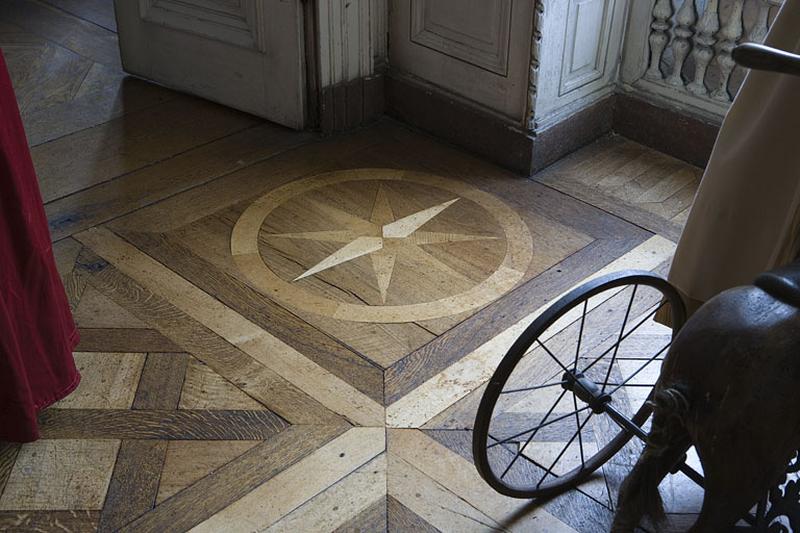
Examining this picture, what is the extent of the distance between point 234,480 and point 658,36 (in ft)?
5.85

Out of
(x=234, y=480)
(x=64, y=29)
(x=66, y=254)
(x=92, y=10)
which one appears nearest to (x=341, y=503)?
(x=234, y=480)

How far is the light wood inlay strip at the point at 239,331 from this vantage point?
1.91 meters

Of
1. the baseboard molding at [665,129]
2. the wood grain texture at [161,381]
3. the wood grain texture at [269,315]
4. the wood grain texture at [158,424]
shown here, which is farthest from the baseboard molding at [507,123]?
the wood grain texture at [158,424]

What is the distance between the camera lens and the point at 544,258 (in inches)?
93.0

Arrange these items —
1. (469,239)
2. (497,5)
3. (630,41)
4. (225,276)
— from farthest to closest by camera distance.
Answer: (630,41) < (497,5) < (469,239) < (225,276)

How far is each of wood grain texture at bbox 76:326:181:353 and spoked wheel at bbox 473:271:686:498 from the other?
718 mm

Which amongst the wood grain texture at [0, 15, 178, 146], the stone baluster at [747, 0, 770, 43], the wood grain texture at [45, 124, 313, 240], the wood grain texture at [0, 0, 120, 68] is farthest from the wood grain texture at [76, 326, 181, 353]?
the stone baluster at [747, 0, 770, 43]

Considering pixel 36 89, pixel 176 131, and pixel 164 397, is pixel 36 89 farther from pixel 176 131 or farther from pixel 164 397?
pixel 164 397

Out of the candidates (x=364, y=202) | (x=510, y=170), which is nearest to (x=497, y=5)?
(x=510, y=170)

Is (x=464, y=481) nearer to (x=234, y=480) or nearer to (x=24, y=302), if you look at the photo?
(x=234, y=480)

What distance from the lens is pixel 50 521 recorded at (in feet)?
5.42

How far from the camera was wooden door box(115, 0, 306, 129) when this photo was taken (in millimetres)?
2814

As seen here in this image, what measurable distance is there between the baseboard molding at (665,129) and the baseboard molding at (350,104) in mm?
724

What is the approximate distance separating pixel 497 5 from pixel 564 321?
0.94 meters
